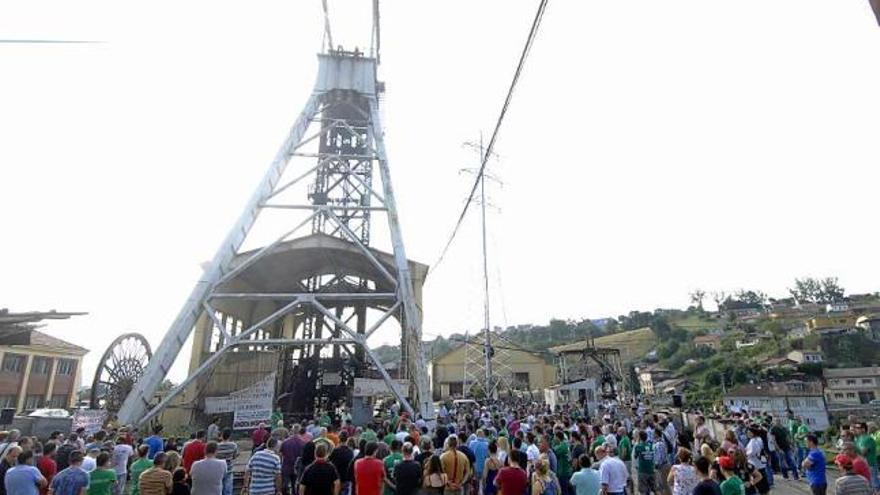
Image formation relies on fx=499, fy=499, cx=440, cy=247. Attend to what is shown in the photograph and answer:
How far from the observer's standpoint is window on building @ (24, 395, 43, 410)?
37219mm

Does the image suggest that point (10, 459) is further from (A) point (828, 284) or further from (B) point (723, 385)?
(A) point (828, 284)

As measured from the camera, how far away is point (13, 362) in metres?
36.1

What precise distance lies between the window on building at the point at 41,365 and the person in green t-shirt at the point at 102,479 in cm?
4101

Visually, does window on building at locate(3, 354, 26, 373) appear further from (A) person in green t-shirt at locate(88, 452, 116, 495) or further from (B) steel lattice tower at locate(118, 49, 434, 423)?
(A) person in green t-shirt at locate(88, 452, 116, 495)

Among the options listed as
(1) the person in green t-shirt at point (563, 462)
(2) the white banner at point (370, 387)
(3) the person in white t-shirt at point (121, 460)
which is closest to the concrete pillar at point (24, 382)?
(2) the white banner at point (370, 387)

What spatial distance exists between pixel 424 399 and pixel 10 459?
8584 mm

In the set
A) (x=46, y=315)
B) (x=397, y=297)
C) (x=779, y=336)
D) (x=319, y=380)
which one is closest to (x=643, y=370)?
(x=779, y=336)

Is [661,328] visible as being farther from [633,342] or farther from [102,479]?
[102,479]

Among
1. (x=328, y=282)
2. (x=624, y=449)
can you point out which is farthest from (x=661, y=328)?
(x=624, y=449)

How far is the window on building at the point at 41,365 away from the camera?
38219 millimetres

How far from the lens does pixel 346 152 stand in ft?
72.1

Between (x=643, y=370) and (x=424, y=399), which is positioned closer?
(x=424, y=399)

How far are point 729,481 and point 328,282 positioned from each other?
63.0 feet

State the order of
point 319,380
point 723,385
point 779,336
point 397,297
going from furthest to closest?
point 779,336 < point 723,385 < point 319,380 < point 397,297
